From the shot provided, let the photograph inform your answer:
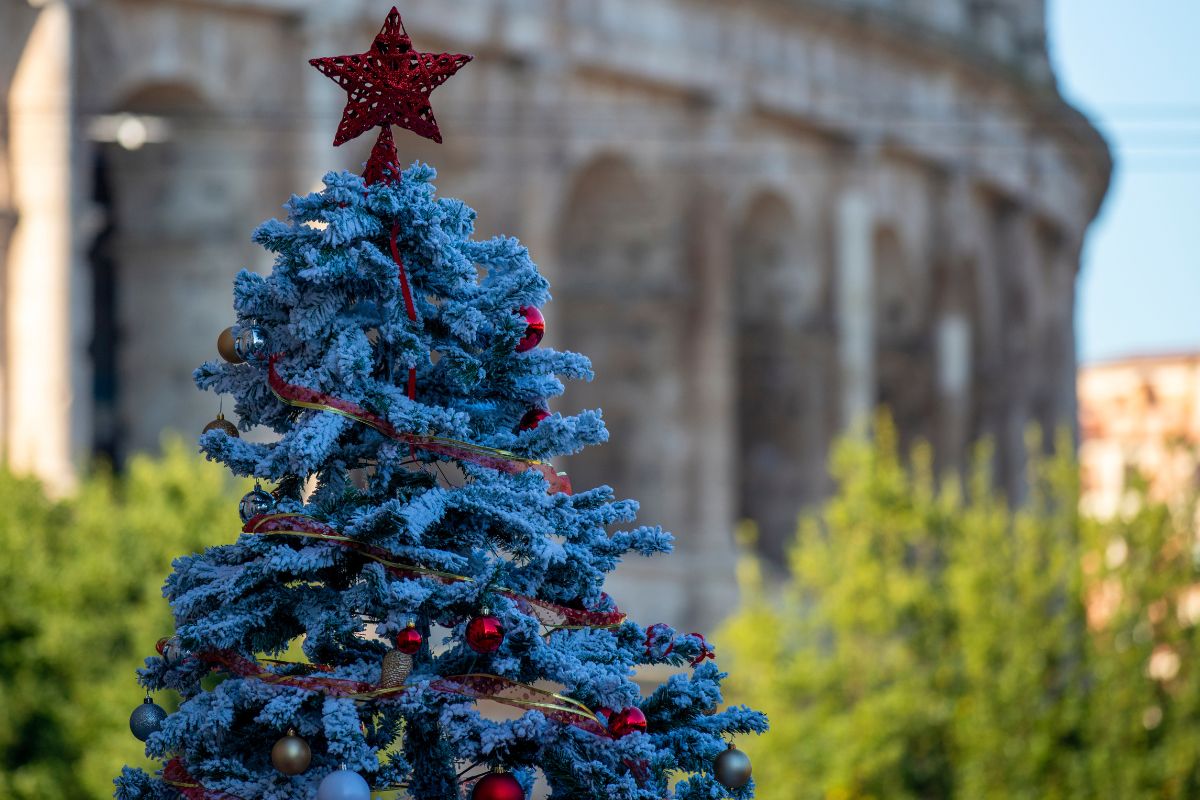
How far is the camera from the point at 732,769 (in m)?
6.19

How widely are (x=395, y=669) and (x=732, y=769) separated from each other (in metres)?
0.97

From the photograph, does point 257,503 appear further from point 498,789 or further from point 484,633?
point 498,789

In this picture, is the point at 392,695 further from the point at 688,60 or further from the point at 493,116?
the point at 688,60

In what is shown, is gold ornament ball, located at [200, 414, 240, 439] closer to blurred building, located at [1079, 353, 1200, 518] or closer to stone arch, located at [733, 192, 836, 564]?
stone arch, located at [733, 192, 836, 564]

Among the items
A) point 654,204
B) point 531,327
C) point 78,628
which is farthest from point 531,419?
point 654,204

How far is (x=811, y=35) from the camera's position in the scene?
35.8 metres

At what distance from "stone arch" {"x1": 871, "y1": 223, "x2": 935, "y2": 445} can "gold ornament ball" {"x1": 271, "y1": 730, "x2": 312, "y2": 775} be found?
34.5 meters

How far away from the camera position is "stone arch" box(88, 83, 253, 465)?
95.2 feet

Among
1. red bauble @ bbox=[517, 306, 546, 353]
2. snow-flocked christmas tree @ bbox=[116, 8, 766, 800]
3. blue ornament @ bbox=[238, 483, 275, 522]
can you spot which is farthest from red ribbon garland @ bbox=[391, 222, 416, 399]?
→ blue ornament @ bbox=[238, 483, 275, 522]

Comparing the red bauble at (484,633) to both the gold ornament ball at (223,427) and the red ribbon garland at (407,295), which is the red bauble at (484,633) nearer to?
the red ribbon garland at (407,295)

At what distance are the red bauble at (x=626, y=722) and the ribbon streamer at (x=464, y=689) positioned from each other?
3 centimetres

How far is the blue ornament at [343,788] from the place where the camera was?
5.57 meters

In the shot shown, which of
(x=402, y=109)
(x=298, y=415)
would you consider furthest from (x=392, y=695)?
(x=402, y=109)

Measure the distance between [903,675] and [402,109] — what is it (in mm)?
18923
